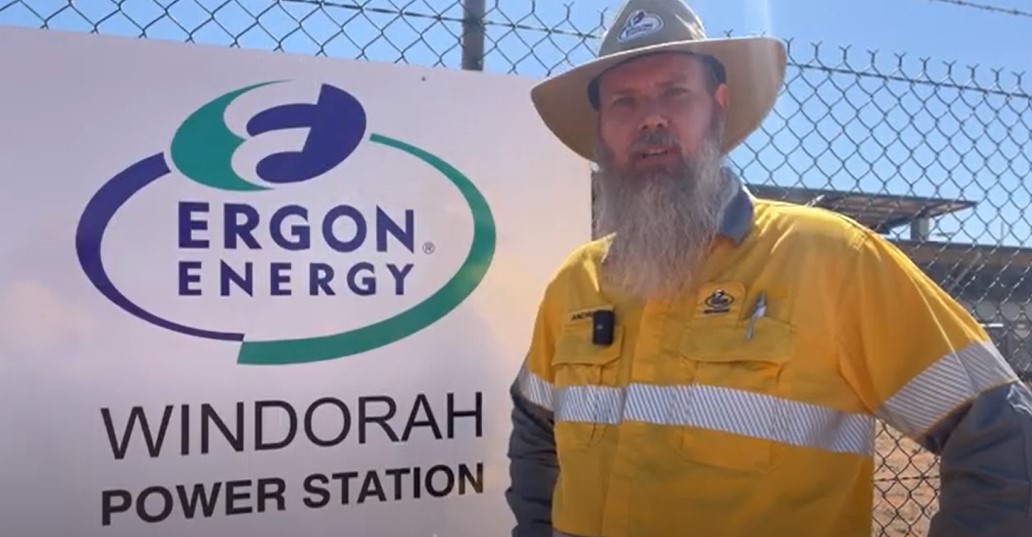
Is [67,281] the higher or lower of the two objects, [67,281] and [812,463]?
the higher

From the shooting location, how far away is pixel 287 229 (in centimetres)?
233

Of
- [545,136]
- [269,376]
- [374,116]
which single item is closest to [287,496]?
[269,376]

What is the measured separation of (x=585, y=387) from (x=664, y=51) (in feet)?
2.39

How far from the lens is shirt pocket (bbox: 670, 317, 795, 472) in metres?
1.72

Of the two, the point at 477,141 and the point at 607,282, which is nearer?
the point at 607,282

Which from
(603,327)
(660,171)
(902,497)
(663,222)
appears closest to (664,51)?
(660,171)

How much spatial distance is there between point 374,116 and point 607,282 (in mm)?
794

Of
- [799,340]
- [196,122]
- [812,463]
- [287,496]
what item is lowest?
[287,496]

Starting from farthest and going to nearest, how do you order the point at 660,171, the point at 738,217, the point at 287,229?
the point at 287,229 < the point at 660,171 < the point at 738,217

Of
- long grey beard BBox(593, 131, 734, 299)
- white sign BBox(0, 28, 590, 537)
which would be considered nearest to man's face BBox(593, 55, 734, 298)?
long grey beard BBox(593, 131, 734, 299)

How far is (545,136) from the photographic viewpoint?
8.58 feet

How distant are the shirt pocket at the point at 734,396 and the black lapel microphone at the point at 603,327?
0.21 meters

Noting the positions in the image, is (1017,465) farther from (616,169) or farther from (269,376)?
(269,376)

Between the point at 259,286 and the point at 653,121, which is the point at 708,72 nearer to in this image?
the point at 653,121
